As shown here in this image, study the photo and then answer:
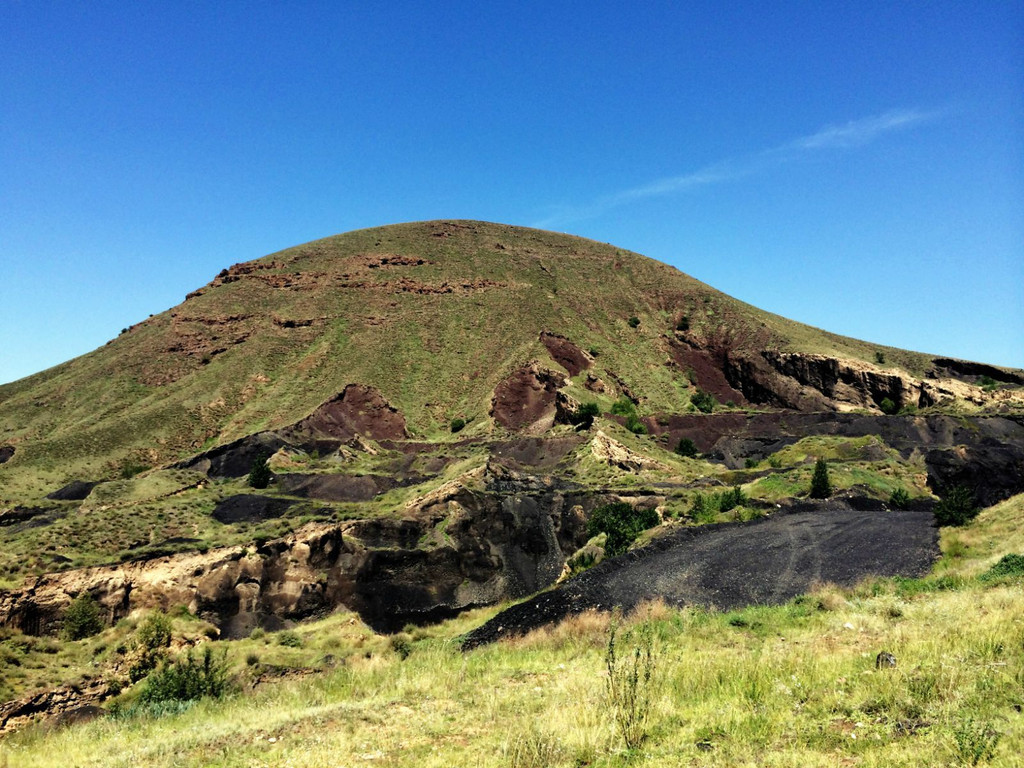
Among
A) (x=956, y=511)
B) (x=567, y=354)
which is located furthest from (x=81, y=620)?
(x=567, y=354)

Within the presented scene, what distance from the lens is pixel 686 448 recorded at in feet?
183

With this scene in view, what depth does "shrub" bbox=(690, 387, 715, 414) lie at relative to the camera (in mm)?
72000

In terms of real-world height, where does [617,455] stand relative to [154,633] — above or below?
above

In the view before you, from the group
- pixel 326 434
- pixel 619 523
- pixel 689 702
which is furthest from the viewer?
pixel 326 434

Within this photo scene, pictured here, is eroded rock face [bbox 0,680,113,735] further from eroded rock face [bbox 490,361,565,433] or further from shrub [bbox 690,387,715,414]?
shrub [bbox 690,387,715,414]

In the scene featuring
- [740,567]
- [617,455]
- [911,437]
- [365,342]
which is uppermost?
[365,342]

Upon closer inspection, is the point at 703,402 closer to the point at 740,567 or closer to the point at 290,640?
the point at 740,567

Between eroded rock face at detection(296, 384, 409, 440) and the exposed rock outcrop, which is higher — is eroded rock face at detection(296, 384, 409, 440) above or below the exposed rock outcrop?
above

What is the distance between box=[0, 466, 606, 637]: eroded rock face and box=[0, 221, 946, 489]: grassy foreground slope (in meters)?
33.9

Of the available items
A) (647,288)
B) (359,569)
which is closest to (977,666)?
(359,569)

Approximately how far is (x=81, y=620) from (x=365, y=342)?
5987 centimetres

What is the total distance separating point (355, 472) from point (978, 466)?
4076 centimetres

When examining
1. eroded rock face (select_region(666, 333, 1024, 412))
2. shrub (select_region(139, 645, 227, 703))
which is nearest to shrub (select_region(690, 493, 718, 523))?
shrub (select_region(139, 645, 227, 703))

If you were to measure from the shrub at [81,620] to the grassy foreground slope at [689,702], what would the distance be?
989 cm
